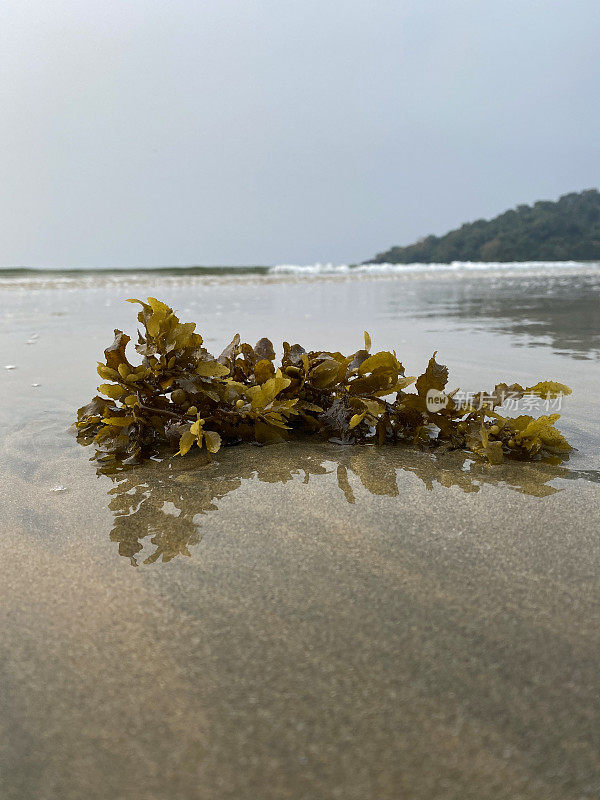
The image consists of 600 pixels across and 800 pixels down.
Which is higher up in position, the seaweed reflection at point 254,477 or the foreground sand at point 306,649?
the foreground sand at point 306,649

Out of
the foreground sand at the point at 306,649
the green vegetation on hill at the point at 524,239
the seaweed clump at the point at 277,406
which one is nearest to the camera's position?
the foreground sand at the point at 306,649

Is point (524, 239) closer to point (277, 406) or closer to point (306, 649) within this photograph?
point (277, 406)

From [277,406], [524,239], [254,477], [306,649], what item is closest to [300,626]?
[306,649]

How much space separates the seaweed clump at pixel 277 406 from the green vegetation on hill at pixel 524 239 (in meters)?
24.9

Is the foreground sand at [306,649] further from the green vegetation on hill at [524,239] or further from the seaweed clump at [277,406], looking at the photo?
the green vegetation on hill at [524,239]

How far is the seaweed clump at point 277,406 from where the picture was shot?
169cm

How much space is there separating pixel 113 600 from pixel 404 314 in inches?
190

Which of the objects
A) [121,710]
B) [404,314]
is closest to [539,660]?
[121,710]

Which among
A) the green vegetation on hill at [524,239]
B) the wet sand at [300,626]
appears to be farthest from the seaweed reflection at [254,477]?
the green vegetation on hill at [524,239]

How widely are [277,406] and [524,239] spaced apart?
27.6m

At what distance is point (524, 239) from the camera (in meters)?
26.7

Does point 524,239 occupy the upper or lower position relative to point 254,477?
lower

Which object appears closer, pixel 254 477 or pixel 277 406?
pixel 254 477

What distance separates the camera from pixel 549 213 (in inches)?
1281
